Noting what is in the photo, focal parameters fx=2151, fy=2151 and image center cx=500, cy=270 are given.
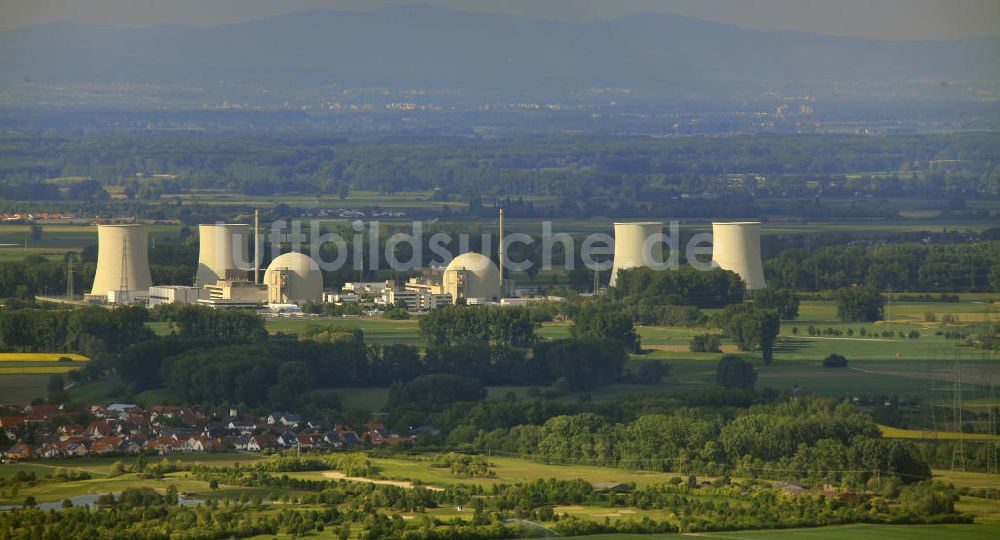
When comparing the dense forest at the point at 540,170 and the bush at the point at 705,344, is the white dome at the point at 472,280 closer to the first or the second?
the bush at the point at 705,344

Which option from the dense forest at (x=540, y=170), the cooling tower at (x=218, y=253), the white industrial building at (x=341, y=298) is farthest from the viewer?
the dense forest at (x=540, y=170)

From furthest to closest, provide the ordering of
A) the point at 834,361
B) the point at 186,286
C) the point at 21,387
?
the point at 186,286
the point at 834,361
the point at 21,387

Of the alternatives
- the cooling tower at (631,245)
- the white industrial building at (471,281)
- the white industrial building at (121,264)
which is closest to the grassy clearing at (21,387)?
the white industrial building at (121,264)

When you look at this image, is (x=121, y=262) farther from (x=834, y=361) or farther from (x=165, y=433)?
(x=165, y=433)

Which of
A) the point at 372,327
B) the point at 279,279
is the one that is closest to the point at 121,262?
the point at 279,279

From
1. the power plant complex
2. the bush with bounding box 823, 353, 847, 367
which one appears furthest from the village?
the power plant complex

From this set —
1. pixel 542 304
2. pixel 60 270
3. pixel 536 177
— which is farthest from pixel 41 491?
pixel 536 177

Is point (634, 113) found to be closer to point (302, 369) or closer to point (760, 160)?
point (760, 160)
